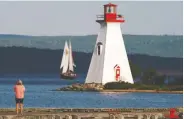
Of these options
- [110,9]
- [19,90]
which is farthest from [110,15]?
[19,90]

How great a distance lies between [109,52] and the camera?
100m

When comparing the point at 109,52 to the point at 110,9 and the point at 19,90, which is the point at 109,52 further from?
the point at 19,90

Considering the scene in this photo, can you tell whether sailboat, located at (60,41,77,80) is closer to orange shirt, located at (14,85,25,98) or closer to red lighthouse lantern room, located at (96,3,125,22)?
red lighthouse lantern room, located at (96,3,125,22)

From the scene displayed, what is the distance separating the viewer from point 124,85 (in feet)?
340

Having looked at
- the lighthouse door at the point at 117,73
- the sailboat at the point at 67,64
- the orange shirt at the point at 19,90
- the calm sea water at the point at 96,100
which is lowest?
the orange shirt at the point at 19,90

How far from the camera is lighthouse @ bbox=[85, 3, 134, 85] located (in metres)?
98.9

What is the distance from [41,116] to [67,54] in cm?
13043

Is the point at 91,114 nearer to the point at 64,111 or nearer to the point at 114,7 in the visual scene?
the point at 64,111

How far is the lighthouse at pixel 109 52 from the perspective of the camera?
98875mm

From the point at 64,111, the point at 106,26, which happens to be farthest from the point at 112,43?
the point at 64,111

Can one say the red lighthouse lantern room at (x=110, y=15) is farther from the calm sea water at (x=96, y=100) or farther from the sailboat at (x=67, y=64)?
the sailboat at (x=67, y=64)

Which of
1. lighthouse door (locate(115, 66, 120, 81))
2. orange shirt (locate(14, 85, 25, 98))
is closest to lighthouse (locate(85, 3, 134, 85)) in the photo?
lighthouse door (locate(115, 66, 120, 81))

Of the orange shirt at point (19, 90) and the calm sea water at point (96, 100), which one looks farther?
the calm sea water at point (96, 100)

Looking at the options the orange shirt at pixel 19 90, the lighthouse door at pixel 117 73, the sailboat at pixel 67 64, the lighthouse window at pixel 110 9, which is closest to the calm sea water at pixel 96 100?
the lighthouse door at pixel 117 73
